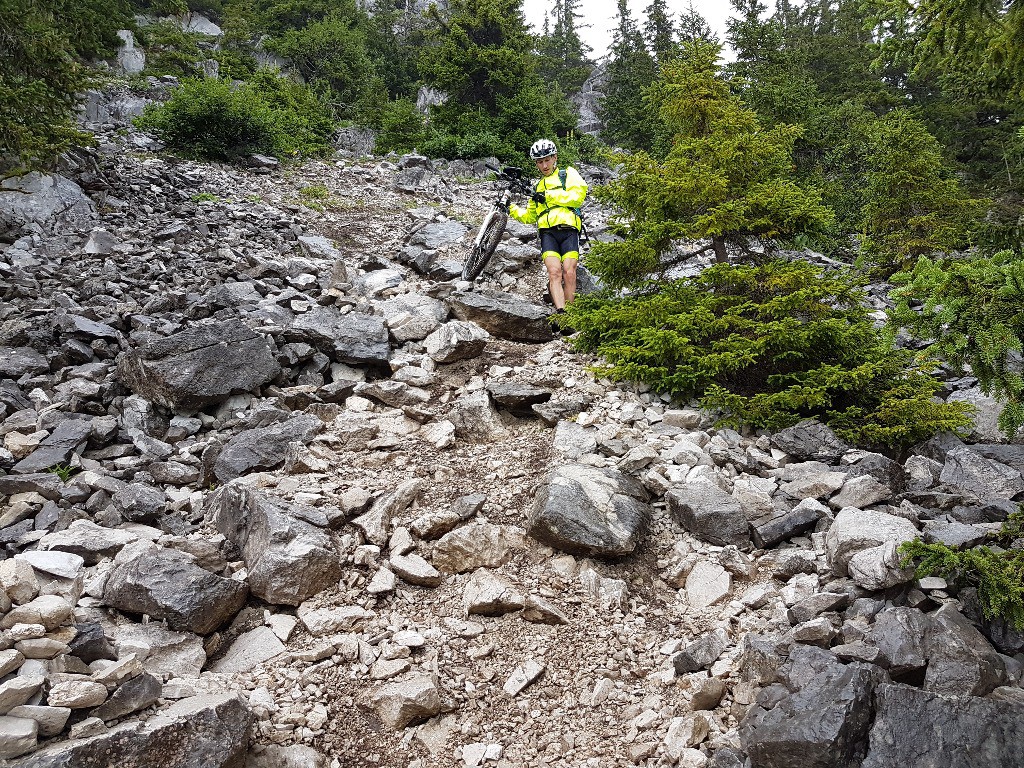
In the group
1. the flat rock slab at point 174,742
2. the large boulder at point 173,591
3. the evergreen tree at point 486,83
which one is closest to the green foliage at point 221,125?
the evergreen tree at point 486,83

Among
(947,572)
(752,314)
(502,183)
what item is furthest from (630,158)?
(502,183)

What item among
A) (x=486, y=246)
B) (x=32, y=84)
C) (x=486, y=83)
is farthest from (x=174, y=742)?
(x=486, y=83)

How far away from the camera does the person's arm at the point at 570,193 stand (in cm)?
937

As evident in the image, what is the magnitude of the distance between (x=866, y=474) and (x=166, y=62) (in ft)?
103

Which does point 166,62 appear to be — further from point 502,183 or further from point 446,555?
point 446,555

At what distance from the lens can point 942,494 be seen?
475 centimetres

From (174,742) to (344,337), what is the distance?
5.92 m

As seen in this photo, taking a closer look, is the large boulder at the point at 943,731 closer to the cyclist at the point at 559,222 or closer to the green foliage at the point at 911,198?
the cyclist at the point at 559,222

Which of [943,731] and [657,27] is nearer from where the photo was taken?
[943,731]

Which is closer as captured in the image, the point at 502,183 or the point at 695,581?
the point at 695,581

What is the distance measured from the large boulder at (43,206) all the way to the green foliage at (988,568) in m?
13.3

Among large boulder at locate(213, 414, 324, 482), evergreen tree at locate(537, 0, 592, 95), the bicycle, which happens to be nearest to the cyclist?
the bicycle

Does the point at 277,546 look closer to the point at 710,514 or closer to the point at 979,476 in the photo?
the point at 710,514

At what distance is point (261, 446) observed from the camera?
20.9 feet
